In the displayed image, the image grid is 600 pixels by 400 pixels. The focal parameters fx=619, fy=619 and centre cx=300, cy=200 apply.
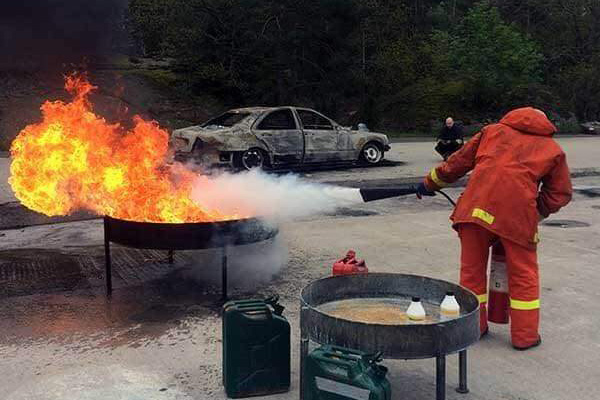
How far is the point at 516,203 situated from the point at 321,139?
38.4ft

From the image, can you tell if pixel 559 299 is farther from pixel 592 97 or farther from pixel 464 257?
pixel 592 97

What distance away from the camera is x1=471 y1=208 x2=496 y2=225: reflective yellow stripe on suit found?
4.55 meters

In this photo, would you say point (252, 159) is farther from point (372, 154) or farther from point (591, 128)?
point (591, 128)

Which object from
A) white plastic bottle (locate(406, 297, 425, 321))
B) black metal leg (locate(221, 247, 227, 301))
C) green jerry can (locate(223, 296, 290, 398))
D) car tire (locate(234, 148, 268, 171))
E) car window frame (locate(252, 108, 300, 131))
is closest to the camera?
white plastic bottle (locate(406, 297, 425, 321))

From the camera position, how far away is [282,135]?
15.5m

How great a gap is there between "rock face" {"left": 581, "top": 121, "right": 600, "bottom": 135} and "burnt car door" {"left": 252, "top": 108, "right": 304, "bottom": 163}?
18980mm

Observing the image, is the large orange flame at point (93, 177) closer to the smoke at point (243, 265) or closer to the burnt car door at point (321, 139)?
the smoke at point (243, 265)

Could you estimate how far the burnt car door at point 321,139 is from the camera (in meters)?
15.9

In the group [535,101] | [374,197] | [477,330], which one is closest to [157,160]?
[374,197]

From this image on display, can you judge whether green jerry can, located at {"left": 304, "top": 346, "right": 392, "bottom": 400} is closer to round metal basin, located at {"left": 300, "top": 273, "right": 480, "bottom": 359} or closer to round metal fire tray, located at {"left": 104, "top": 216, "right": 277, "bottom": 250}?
round metal basin, located at {"left": 300, "top": 273, "right": 480, "bottom": 359}

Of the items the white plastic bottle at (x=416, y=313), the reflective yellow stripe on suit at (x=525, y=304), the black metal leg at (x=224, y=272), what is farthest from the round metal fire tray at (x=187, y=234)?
the reflective yellow stripe on suit at (x=525, y=304)

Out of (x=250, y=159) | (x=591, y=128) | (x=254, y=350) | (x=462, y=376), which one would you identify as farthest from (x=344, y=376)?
(x=591, y=128)

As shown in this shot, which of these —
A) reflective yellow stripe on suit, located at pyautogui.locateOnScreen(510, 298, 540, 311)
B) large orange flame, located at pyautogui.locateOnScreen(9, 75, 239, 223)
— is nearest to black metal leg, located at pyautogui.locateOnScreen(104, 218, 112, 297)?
large orange flame, located at pyautogui.locateOnScreen(9, 75, 239, 223)

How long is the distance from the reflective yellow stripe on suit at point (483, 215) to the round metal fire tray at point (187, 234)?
84.5 inches
